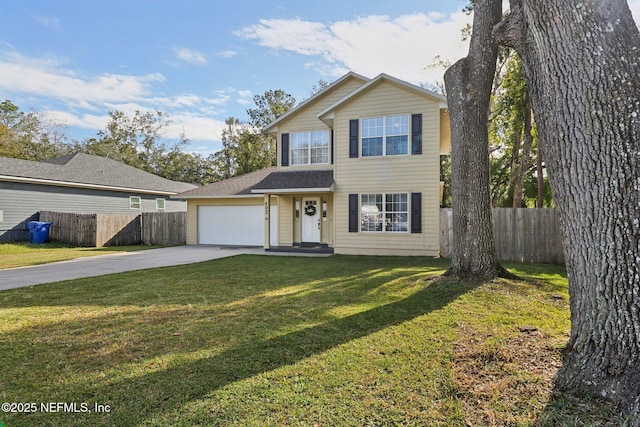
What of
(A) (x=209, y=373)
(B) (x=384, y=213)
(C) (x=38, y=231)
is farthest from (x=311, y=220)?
(C) (x=38, y=231)

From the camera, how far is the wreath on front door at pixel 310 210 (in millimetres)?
13906

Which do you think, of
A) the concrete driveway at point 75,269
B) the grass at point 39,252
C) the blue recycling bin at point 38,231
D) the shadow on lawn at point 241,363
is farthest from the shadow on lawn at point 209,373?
the blue recycling bin at point 38,231

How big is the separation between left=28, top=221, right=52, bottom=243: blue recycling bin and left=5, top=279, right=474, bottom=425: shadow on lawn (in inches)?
677

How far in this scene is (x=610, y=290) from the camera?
2414mm

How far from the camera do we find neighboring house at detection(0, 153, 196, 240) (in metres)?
15.6

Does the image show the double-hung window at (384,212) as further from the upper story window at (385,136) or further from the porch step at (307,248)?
the porch step at (307,248)

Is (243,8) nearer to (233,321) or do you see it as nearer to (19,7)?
(19,7)

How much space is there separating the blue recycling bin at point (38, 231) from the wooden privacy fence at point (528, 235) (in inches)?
767

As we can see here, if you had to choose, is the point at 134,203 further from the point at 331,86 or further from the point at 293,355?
the point at 293,355

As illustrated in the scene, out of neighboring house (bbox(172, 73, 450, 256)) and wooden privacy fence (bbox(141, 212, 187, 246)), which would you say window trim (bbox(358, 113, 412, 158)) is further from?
wooden privacy fence (bbox(141, 212, 187, 246))

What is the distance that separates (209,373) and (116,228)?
1661cm

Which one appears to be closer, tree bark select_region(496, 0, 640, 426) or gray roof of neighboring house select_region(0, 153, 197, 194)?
tree bark select_region(496, 0, 640, 426)

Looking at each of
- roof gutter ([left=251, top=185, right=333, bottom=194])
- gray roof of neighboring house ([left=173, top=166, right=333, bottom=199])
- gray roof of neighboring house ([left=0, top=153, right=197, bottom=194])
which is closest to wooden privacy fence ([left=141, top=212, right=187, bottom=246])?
gray roof of neighboring house ([left=173, top=166, right=333, bottom=199])

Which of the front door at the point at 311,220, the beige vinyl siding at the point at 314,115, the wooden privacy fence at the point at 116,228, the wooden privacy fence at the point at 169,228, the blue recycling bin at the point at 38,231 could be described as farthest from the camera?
the wooden privacy fence at the point at 169,228
